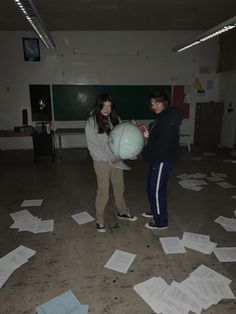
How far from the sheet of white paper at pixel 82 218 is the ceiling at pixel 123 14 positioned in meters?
3.43

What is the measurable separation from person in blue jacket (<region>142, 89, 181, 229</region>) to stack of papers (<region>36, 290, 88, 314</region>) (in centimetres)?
125

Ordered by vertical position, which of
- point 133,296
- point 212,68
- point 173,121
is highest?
point 212,68

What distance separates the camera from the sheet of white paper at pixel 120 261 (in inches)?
90.2

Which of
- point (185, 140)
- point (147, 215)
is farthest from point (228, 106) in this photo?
point (147, 215)

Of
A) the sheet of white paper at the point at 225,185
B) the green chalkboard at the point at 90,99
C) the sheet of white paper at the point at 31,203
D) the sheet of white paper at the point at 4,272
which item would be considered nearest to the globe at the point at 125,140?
the sheet of white paper at the point at 4,272

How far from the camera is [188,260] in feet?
7.86

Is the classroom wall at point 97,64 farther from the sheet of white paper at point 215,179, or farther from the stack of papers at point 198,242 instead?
the stack of papers at point 198,242

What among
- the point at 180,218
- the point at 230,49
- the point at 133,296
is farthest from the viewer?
the point at 230,49

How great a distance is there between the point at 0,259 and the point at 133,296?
1.29 metres

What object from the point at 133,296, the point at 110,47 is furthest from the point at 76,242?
the point at 110,47

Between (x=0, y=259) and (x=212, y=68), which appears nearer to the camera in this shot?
(x=0, y=259)

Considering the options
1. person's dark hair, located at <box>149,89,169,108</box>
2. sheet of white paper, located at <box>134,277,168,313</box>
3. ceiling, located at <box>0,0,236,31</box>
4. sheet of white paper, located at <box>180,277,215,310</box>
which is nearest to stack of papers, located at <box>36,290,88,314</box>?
sheet of white paper, located at <box>134,277,168,313</box>

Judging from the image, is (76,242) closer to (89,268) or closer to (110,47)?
(89,268)

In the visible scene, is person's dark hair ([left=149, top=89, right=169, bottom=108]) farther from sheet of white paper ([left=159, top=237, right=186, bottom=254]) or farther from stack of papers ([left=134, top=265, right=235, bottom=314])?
stack of papers ([left=134, top=265, right=235, bottom=314])
